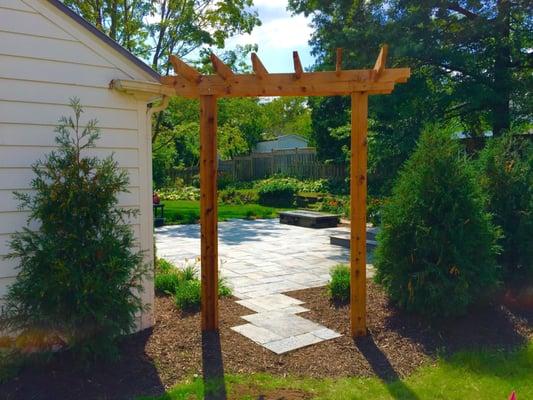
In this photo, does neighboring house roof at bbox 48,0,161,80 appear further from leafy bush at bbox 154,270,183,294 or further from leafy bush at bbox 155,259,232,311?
leafy bush at bbox 154,270,183,294

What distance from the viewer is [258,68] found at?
413cm

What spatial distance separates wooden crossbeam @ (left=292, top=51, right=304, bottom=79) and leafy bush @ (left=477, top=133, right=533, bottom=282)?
2668mm

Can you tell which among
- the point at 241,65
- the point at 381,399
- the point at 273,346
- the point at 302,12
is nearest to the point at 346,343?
the point at 273,346

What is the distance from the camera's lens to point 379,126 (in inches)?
362

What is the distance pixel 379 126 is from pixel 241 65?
20.4 feet

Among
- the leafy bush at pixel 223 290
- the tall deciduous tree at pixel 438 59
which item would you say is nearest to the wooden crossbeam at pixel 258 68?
the leafy bush at pixel 223 290

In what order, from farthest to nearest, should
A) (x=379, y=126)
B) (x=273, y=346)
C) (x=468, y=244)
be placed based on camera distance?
(x=379, y=126) < (x=468, y=244) < (x=273, y=346)

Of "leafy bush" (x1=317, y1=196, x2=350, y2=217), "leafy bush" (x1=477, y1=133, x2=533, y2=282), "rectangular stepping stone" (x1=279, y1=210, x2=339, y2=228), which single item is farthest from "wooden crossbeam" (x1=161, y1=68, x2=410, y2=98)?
"leafy bush" (x1=317, y1=196, x2=350, y2=217)

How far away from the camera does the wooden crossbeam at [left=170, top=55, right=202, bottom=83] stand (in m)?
4.14

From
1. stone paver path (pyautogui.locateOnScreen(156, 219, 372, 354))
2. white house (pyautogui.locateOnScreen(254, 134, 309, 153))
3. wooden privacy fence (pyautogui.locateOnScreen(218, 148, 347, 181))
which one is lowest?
stone paver path (pyautogui.locateOnScreen(156, 219, 372, 354))

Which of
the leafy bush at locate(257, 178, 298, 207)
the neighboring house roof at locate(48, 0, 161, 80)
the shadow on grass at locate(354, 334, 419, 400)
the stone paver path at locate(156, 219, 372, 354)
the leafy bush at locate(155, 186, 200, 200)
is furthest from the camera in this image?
the leafy bush at locate(155, 186, 200, 200)

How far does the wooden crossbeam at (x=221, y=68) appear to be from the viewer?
163 inches

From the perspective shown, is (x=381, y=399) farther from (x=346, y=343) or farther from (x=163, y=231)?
(x=163, y=231)

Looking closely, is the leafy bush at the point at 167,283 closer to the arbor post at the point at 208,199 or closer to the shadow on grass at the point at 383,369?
the arbor post at the point at 208,199
